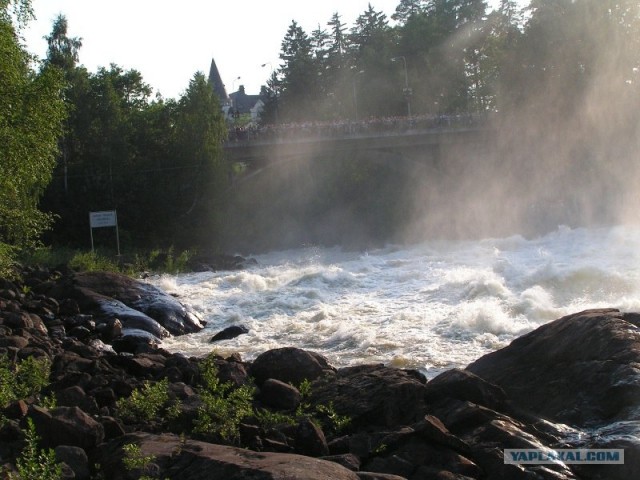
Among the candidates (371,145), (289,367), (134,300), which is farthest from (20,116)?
(371,145)

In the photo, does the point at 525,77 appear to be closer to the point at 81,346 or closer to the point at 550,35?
A: the point at 550,35

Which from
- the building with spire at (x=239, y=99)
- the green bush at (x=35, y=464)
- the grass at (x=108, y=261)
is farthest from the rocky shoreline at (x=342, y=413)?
the building with spire at (x=239, y=99)

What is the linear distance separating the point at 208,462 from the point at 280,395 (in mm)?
3375

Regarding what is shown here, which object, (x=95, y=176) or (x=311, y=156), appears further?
(x=311, y=156)

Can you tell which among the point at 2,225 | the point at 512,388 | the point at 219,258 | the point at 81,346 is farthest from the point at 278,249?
the point at 512,388

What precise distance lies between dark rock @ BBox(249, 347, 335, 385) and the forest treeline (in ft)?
44.8

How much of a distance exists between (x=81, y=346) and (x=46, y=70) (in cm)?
1002

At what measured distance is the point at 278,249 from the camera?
50.3 m

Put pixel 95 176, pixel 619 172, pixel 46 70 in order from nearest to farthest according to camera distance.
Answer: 1. pixel 46 70
2. pixel 95 176
3. pixel 619 172

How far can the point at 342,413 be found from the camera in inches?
427

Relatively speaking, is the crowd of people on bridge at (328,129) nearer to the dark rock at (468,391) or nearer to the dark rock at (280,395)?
the dark rock at (280,395)

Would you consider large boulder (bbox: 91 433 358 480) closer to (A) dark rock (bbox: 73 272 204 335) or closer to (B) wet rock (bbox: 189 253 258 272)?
(A) dark rock (bbox: 73 272 204 335)

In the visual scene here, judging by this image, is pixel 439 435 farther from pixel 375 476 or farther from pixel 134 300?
pixel 134 300

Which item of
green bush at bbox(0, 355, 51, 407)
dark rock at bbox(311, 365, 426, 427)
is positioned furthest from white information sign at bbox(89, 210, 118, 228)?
dark rock at bbox(311, 365, 426, 427)
